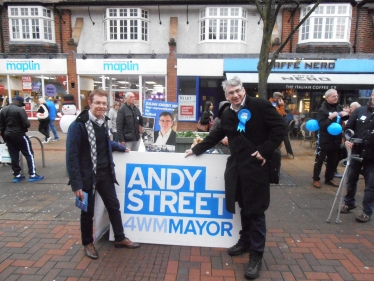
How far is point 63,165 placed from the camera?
7445mm

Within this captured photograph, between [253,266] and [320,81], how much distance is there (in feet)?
39.6

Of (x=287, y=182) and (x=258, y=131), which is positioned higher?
(x=258, y=131)

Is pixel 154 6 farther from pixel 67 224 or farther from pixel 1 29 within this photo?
pixel 67 224

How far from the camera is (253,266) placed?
2.81 meters

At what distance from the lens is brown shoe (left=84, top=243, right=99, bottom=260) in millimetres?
3101

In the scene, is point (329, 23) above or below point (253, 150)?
above

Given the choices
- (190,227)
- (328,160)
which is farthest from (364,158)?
(190,227)

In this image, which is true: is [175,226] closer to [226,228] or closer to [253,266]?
[226,228]

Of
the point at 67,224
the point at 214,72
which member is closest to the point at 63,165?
the point at 67,224

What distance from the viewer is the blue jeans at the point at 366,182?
161 inches

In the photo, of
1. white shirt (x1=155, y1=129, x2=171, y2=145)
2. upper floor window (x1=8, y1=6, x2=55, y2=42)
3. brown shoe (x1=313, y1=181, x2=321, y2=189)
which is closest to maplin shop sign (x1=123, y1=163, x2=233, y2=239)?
white shirt (x1=155, y1=129, x2=171, y2=145)

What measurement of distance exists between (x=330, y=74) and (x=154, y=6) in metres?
9.35

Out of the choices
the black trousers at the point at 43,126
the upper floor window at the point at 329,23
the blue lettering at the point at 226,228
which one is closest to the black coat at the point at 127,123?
the blue lettering at the point at 226,228

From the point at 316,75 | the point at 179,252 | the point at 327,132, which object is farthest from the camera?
the point at 316,75
